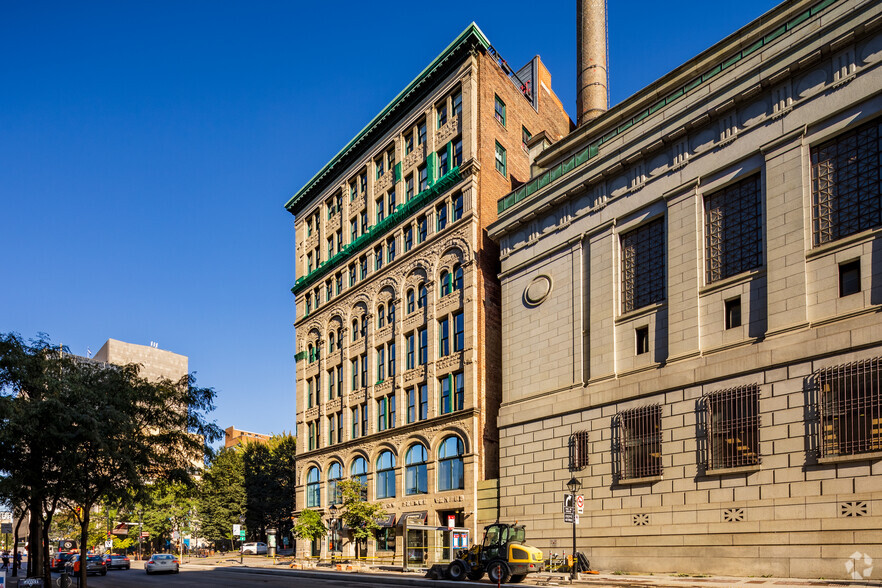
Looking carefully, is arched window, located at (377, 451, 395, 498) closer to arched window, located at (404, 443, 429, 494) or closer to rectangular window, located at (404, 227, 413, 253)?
arched window, located at (404, 443, 429, 494)

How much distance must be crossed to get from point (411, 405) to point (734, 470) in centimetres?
2639

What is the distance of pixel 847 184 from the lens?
1015 inches

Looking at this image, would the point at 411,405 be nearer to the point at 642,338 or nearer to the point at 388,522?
the point at 388,522

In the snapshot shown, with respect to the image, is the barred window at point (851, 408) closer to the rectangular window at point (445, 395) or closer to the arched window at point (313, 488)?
the rectangular window at point (445, 395)

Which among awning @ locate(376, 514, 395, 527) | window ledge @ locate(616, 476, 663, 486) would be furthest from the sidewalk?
awning @ locate(376, 514, 395, 527)

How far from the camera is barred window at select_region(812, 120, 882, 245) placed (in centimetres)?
2500

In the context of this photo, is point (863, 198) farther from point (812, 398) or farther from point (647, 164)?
point (647, 164)

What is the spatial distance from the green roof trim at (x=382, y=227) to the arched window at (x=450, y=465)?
16.1 m

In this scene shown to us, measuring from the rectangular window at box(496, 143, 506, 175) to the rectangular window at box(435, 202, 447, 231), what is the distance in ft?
14.4

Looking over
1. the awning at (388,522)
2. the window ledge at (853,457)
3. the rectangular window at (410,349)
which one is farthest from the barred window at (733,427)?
the awning at (388,522)

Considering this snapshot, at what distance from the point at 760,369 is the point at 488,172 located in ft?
82.8

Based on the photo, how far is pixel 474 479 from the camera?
42.9m

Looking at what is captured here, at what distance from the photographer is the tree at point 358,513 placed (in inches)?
1885

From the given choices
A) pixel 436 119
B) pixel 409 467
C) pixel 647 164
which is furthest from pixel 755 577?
pixel 436 119
